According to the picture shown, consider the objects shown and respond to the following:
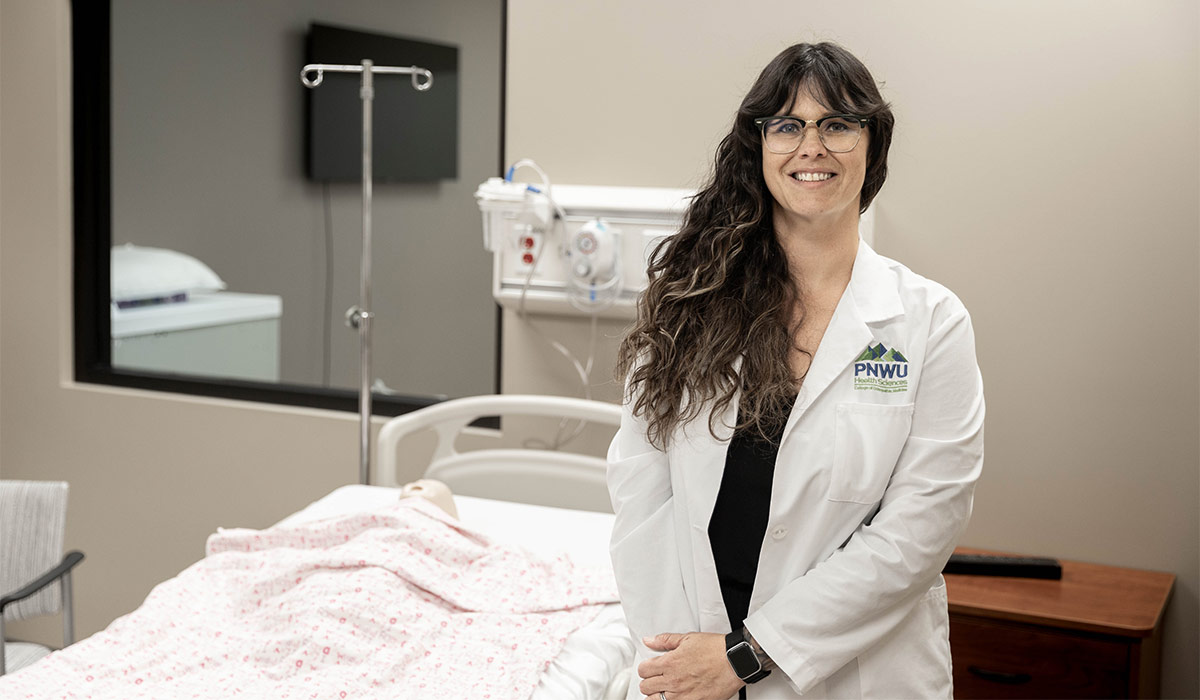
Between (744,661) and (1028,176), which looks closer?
(744,661)

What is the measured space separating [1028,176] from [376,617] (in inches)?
65.0

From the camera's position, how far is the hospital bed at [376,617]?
175 centimetres

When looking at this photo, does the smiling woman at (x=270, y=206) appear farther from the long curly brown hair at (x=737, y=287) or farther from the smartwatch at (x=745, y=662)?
the smartwatch at (x=745, y=662)

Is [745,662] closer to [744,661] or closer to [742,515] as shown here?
[744,661]

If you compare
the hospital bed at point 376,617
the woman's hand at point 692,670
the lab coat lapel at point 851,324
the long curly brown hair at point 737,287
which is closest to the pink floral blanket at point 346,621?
the hospital bed at point 376,617

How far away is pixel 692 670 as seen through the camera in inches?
56.2

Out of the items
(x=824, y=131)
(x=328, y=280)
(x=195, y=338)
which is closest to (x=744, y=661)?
(x=824, y=131)

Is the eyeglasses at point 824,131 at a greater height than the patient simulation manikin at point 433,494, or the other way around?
the eyeglasses at point 824,131

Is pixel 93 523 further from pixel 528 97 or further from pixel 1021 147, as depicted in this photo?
pixel 1021 147

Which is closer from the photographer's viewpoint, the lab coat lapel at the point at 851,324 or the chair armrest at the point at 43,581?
the lab coat lapel at the point at 851,324

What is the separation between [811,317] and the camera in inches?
59.0

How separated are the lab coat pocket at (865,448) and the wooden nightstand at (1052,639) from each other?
36.2 inches

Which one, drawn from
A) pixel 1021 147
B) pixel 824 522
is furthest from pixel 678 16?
pixel 824 522

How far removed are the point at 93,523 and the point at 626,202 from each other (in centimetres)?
213
